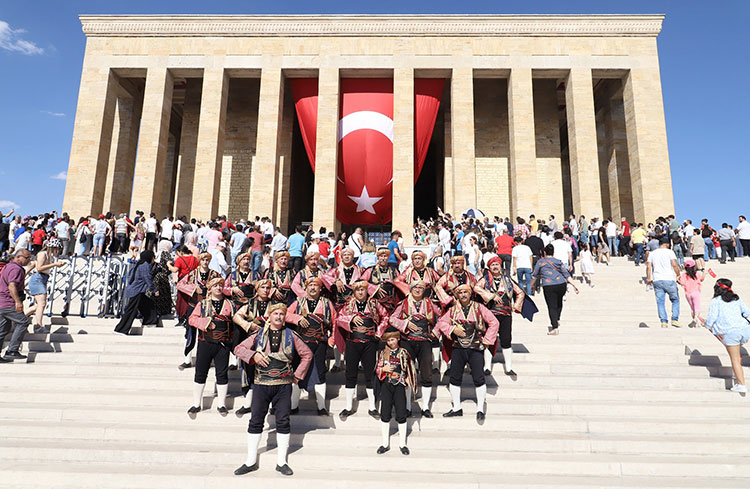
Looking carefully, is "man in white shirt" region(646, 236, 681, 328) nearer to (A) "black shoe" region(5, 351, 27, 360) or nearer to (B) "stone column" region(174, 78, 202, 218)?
(A) "black shoe" region(5, 351, 27, 360)

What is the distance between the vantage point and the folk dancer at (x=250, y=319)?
4871mm

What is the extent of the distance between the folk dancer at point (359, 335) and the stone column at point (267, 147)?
593 inches

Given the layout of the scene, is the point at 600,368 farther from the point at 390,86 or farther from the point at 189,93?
the point at 189,93

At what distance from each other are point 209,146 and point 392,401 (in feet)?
61.5

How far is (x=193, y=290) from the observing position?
5.92m

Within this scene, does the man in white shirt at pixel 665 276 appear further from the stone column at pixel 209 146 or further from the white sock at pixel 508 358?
the stone column at pixel 209 146

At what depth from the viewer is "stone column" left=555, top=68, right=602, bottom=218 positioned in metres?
19.3

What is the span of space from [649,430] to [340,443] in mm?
3720

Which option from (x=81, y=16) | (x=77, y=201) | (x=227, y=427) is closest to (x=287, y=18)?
(x=81, y=16)

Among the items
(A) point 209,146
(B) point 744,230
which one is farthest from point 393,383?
(A) point 209,146

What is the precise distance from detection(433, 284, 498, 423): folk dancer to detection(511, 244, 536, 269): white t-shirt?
4496 millimetres

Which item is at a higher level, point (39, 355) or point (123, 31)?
point (123, 31)

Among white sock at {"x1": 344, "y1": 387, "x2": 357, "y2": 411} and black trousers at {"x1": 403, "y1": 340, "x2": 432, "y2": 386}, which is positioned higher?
black trousers at {"x1": 403, "y1": 340, "x2": 432, "y2": 386}

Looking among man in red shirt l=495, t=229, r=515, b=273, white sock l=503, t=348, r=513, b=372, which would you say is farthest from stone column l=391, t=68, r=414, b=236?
white sock l=503, t=348, r=513, b=372
